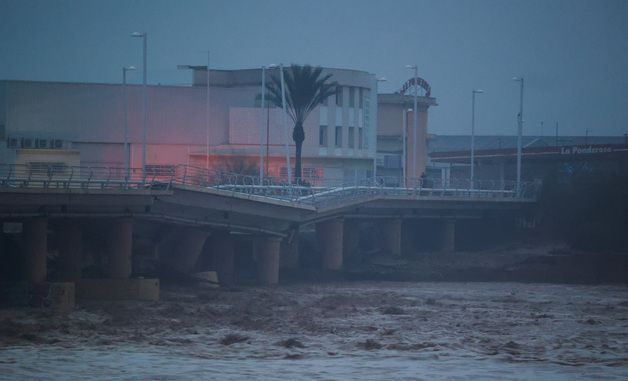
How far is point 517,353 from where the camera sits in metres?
26.9

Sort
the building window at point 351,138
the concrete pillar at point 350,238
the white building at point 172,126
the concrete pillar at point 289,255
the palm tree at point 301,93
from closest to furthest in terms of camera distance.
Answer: the concrete pillar at point 289,255
the concrete pillar at point 350,238
the palm tree at point 301,93
the white building at point 172,126
the building window at point 351,138

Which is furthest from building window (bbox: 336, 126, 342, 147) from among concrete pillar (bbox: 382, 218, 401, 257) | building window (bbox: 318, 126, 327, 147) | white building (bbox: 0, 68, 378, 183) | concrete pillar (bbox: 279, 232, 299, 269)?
concrete pillar (bbox: 279, 232, 299, 269)

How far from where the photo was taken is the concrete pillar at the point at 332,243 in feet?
196

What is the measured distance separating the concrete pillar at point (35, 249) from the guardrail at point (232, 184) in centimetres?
149

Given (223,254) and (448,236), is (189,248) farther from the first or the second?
(448,236)

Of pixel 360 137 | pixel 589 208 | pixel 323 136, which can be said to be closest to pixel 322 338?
pixel 589 208

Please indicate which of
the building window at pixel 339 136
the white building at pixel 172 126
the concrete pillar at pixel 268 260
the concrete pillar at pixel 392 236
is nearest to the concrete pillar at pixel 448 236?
the concrete pillar at pixel 392 236

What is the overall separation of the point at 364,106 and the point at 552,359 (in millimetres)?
59737

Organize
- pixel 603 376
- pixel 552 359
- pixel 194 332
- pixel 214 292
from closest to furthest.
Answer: pixel 603 376
pixel 552 359
pixel 194 332
pixel 214 292

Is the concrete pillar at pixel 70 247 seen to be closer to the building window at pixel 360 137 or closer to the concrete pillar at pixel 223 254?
the concrete pillar at pixel 223 254

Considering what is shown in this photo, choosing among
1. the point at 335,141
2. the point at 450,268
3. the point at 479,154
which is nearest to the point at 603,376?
the point at 450,268

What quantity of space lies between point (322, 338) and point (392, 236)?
37.2 m

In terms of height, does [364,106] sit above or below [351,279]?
above

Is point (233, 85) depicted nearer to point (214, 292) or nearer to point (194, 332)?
point (214, 292)
